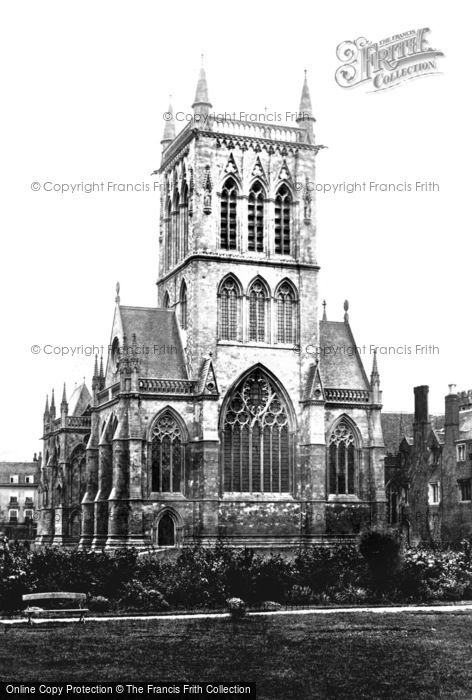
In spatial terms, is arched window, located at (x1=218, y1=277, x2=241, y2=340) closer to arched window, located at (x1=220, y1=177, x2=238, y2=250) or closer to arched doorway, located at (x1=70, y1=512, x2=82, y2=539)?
arched window, located at (x1=220, y1=177, x2=238, y2=250)

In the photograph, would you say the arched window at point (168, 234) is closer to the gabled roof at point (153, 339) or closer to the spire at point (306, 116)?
the gabled roof at point (153, 339)

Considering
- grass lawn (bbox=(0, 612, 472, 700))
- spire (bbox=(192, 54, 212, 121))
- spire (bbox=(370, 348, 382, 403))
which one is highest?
spire (bbox=(192, 54, 212, 121))

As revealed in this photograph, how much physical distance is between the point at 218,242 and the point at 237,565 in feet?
81.0

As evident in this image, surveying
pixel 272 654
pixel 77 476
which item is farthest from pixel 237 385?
pixel 272 654

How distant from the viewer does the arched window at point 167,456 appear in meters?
53.6

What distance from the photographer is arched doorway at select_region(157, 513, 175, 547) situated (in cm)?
5280

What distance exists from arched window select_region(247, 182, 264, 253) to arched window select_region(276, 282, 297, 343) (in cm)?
270

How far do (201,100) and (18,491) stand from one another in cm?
6937

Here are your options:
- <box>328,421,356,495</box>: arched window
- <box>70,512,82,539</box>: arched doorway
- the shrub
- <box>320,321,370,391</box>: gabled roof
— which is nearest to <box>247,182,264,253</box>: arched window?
<box>320,321,370,391</box>: gabled roof

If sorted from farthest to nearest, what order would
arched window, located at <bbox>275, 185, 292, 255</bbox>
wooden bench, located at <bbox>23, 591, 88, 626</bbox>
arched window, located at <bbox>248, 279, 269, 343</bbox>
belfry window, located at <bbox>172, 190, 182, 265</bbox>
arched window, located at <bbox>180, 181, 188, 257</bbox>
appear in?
belfry window, located at <bbox>172, 190, 182, 265</bbox>
arched window, located at <bbox>180, 181, 188, 257</bbox>
arched window, located at <bbox>275, 185, 292, 255</bbox>
arched window, located at <bbox>248, 279, 269, 343</bbox>
wooden bench, located at <bbox>23, 591, 88, 626</bbox>

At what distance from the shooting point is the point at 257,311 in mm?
56719

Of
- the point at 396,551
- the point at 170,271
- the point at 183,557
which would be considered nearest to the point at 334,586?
the point at 396,551

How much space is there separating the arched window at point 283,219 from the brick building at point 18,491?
208 feet

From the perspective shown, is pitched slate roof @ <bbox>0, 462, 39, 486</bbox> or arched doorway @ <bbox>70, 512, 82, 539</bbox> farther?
pitched slate roof @ <bbox>0, 462, 39, 486</bbox>
